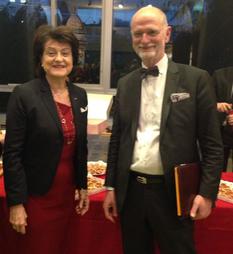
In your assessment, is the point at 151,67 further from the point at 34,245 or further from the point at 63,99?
the point at 34,245

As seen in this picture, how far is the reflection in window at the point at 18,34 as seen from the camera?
4.62m

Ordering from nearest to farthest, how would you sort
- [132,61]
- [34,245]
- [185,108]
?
1. [185,108]
2. [34,245]
3. [132,61]

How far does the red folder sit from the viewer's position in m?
1.46

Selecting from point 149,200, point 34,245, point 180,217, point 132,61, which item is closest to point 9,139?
point 34,245

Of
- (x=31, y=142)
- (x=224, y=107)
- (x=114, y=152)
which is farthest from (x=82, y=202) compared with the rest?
(x=224, y=107)

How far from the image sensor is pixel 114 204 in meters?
1.70

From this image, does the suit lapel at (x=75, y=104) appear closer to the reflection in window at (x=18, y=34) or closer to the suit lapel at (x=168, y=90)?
the suit lapel at (x=168, y=90)

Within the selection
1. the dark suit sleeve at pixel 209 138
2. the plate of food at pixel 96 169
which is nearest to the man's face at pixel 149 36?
the dark suit sleeve at pixel 209 138

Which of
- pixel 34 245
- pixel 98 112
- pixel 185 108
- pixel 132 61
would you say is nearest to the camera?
pixel 185 108

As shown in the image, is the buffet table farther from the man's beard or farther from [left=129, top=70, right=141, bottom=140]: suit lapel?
the man's beard

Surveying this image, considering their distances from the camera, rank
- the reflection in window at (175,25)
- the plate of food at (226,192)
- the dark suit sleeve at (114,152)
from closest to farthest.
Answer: the dark suit sleeve at (114,152) → the plate of food at (226,192) → the reflection in window at (175,25)

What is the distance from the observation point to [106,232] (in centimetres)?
202

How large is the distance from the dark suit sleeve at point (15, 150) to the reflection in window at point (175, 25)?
314cm

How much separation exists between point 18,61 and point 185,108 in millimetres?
3835
